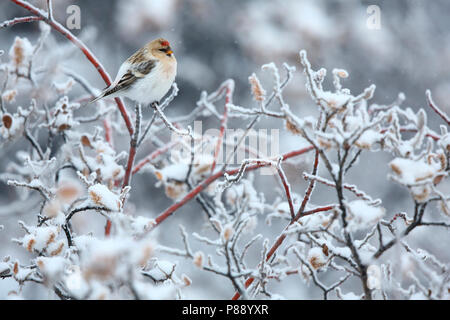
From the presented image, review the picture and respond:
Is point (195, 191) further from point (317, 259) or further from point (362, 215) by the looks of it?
point (362, 215)

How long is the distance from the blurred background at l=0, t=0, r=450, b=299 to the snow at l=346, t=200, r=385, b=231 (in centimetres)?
98

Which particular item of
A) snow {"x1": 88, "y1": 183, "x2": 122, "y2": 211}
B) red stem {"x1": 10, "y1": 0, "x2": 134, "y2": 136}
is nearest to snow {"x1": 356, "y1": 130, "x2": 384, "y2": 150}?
snow {"x1": 88, "y1": 183, "x2": 122, "y2": 211}

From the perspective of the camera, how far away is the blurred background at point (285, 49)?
1.52 m

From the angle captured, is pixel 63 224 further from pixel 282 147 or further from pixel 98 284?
pixel 282 147

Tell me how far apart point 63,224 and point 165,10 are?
124 centimetres

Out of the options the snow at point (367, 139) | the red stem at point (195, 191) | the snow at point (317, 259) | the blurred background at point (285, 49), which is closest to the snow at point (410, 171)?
the snow at point (367, 139)

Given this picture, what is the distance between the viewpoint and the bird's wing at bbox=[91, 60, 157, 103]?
75 cm

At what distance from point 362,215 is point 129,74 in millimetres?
524

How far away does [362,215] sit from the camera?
43 centimetres

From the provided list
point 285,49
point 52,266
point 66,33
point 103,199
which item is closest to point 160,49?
point 66,33

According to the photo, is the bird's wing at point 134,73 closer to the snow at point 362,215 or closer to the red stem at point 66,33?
the red stem at point 66,33

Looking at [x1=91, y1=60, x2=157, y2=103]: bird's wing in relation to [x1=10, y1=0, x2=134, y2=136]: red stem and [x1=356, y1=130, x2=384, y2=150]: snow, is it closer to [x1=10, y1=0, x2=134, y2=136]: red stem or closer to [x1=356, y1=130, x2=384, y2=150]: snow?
[x1=10, y1=0, x2=134, y2=136]: red stem

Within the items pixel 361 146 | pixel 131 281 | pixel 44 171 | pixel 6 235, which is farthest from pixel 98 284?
pixel 6 235
